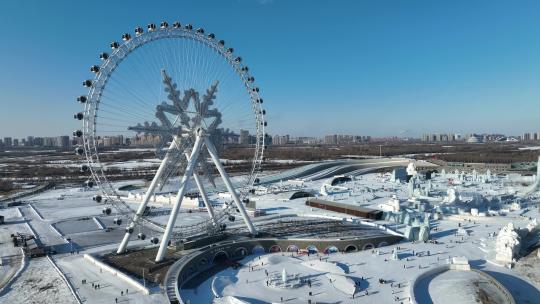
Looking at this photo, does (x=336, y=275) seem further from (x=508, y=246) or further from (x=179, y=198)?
(x=508, y=246)

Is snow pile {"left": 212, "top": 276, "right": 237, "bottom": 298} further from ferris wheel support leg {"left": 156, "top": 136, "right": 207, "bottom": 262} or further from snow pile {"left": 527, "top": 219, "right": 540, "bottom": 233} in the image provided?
snow pile {"left": 527, "top": 219, "right": 540, "bottom": 233}

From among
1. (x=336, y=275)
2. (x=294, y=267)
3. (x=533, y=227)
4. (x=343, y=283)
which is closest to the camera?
(x=343, y=283)

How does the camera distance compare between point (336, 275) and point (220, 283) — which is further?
point (336, 275)

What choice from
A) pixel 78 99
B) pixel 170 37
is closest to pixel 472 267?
pixel 170 37

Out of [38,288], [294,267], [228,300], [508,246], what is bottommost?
[228,300]

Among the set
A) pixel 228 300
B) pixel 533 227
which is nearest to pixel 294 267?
pixel 228 300

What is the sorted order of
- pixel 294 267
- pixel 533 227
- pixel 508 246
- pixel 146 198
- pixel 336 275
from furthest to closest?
pixel 533 227 → pixel 508 246 → pixel 146 198 → pixel 294 267 → pixel 336 275

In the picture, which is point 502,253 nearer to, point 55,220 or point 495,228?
point 495,228
